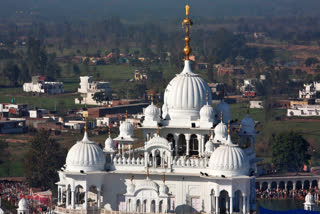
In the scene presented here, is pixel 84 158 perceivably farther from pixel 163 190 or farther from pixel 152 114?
pixel 152 114

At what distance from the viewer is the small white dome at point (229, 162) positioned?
113 feet

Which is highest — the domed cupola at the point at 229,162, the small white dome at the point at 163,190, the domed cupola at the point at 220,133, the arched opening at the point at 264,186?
the domed cupola at the point at 220,133

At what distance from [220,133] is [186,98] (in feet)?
5.98

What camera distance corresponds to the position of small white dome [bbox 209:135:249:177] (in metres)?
34.6

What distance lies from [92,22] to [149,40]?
3023 cm

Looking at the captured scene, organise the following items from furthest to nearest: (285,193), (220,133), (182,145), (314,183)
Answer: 1. (314,183)
2. (285,193)
3. (182,145)
4. (220,133)

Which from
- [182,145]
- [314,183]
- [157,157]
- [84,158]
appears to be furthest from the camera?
[314,183]

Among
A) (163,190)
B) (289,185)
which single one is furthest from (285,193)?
(163,190)

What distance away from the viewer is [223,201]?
36062mm

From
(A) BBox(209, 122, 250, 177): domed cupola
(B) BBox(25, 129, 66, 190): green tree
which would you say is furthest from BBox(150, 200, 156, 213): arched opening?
(B) BBox(25, 129, 66, 190): green tree

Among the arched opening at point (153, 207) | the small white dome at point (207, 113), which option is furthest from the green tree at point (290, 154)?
the arched opening at point (153, 207)

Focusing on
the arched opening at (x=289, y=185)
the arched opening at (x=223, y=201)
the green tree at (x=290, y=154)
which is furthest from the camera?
the green tree at (x=290, y=154)

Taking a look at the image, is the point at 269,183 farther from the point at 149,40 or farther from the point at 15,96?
the point at 149,40

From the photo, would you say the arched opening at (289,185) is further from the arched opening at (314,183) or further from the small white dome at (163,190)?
the small white dome at (163,190)
